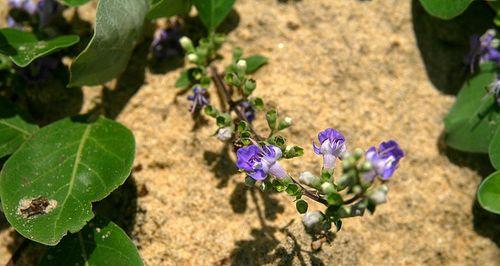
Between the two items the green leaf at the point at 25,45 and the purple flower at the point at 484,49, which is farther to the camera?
the purple flower at the point at 484,49

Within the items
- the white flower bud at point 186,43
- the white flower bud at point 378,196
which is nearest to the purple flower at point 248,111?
the white flower bud at point 186,43

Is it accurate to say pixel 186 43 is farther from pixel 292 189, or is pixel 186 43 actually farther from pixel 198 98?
pixel 292 189

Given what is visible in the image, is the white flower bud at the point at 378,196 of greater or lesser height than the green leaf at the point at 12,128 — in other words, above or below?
above

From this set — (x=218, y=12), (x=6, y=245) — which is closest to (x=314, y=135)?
(x=218, y=12)

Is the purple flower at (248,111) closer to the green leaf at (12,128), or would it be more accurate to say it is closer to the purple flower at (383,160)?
the purple flower at (383,160)

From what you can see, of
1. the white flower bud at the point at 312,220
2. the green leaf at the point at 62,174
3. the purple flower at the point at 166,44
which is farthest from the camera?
the purple flower at the point at 166,44

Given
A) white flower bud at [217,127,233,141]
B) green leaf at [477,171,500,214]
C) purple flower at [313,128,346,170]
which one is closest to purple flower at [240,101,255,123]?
white flower bud at [217,127,233,141]

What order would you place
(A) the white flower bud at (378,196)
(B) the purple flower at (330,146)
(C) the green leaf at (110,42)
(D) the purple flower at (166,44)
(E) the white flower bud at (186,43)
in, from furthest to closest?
1. (D) the purple flower at (166,44)
2. (E) the white flower bud at (186,43)
3. (C) the green leaf at (110,42)
4. (B) the purple flower at (330,146)
5. (A) the white flower bud at (378,196)
